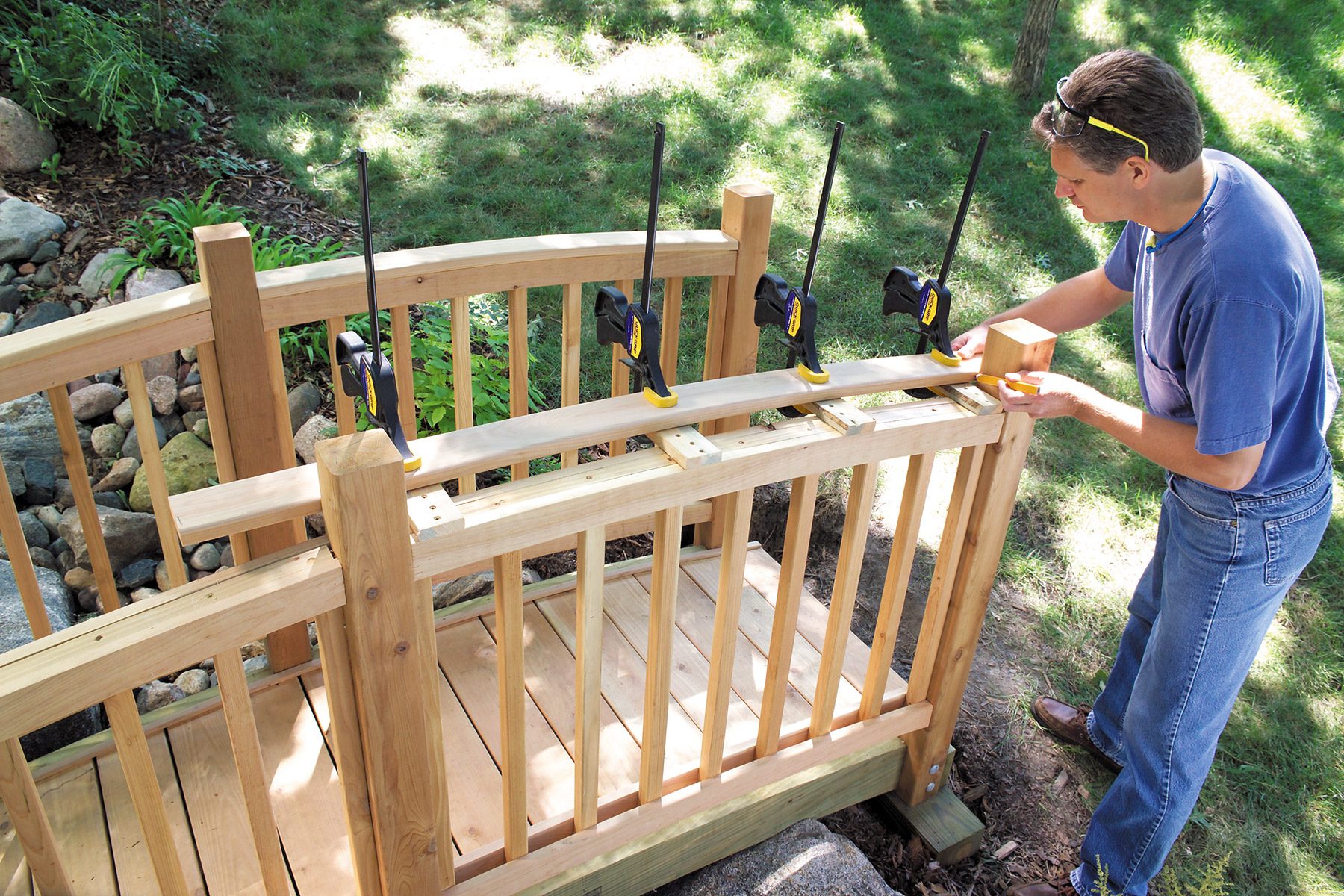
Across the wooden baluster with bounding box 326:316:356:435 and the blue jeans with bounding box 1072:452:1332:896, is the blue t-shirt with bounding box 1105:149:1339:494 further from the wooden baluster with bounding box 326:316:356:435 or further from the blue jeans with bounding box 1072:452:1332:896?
the wooden baluster with bounding box 326:316:356:435

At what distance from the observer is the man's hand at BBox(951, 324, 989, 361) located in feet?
7.50

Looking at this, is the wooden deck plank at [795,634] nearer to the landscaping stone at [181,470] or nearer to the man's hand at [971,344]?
the man's hand at [971,344]

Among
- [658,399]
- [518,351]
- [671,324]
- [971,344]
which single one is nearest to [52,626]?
[518,351]

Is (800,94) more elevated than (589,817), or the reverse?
(800,94)

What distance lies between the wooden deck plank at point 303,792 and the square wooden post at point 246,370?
0.62ft

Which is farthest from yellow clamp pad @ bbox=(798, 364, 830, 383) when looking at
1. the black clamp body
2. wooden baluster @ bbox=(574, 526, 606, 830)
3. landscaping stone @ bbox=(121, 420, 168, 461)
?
landscaping stone @ bbox=(121, 420, 168, 461)

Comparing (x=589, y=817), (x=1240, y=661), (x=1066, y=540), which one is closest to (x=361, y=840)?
(x=589, y=817)

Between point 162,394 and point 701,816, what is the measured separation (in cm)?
284

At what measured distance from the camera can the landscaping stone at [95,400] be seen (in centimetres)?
392

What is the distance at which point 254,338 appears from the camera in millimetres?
2209

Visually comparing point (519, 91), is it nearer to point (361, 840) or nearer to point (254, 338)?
point (254, 338)

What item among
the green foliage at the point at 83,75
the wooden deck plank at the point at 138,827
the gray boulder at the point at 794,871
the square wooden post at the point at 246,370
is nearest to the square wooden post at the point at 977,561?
the gray boulder at the point at 794,871

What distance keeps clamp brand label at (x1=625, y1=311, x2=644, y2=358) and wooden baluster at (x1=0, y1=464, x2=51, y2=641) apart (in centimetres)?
128

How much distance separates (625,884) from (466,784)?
443mm
